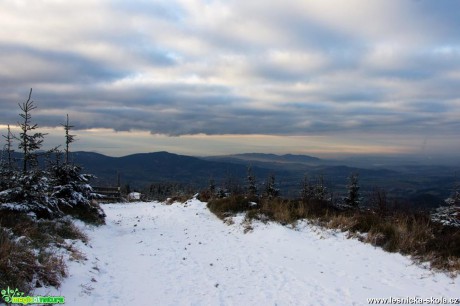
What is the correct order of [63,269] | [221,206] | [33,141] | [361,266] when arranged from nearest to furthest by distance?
1. [63,269]
2. [361,266]
3. [33,141]
4. [221,206]

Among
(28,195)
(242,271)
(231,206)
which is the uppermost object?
(28,195)

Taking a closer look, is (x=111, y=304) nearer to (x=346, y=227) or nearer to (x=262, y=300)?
(x=262, y=300)

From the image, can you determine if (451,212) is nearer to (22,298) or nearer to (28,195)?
(28,195)

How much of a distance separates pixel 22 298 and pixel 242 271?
609 centimetres

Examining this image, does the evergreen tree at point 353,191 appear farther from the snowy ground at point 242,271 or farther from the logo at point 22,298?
the logo at point 22,298

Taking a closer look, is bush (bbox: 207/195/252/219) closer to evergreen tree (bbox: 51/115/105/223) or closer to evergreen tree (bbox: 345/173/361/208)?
evergreen tree (bbox: 51/115/105/223)

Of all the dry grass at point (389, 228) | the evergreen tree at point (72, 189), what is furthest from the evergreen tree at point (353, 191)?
the evergreen tree at point (72, 189)

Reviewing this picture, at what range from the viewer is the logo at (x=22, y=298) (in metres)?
6.15

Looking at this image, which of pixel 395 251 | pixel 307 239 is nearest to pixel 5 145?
pixel 307 239

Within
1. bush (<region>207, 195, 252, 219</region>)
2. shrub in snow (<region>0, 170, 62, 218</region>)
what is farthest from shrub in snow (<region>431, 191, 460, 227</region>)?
shrub in snow (<region>0, 170, 62, 218</region>)

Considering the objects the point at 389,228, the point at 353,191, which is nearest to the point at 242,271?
the point at 389,228

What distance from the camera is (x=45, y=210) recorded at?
13.4 m

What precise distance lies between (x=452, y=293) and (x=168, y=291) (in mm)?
6738

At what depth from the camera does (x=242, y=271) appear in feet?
35.5
